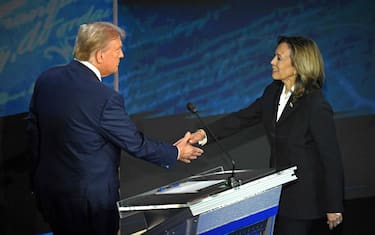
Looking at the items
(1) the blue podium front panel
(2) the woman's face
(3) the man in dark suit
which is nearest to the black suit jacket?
(2) the woman's face

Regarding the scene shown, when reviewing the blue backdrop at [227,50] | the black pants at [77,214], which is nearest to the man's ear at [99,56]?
the black pants at [77,214]

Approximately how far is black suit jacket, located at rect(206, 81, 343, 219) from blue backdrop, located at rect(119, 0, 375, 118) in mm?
1275

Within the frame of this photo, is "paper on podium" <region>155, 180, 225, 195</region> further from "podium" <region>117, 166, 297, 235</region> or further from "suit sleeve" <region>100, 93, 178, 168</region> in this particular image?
"suit sleeve" <region>100, 93, 178, 168</region>

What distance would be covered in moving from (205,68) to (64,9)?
1104 mm

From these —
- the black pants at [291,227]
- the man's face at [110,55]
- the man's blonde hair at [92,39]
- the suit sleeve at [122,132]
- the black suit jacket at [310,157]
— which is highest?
the man's blonde hair at [92,39]

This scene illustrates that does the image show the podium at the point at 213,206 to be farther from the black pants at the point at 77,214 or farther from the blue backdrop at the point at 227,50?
the blue backdrop at the point at 227,50

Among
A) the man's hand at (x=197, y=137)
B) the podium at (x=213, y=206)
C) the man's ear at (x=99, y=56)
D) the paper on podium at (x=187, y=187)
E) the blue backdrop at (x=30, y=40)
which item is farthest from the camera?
the blue backdrop at (x=30, y=40)

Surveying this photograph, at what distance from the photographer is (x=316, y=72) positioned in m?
3.42

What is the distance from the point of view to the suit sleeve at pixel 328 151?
3281mm

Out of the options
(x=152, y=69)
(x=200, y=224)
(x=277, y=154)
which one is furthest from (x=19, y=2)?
(x=200, y=224)

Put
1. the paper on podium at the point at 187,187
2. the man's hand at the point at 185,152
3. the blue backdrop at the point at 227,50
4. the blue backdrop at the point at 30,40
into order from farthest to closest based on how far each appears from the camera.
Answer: the blue backdrop at the point at 227,50 → the blue backdrop at the point at 30,40 → the man's hand at the point at 185,152 → the paper on podium at the point at 187,187

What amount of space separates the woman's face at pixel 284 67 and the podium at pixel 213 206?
996mm

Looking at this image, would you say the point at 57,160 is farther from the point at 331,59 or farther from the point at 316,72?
the point at 331,59

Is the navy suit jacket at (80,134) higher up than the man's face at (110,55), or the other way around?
the man's face at (110,55)
